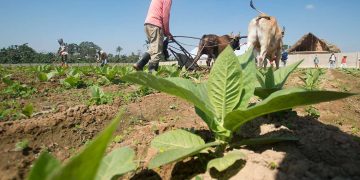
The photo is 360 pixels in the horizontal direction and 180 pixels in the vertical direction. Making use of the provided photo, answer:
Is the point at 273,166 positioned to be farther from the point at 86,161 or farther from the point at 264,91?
the point at 86,161

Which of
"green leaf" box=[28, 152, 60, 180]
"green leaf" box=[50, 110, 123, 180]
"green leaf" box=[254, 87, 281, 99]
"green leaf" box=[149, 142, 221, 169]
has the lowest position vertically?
"green leaf" box=[149, 142, 221, 169]

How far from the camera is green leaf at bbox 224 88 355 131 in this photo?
1484 millimetres

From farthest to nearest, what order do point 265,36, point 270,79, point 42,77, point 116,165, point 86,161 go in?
point 265,36 < point 42,77 < point 270,79 < point 116,165 < point 86,161

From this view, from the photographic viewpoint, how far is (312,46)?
1586 inches

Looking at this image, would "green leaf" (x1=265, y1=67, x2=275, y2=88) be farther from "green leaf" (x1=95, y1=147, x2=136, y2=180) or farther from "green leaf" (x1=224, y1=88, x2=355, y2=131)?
"green leaf" (x1=95, y1=147, x2=136, y2=180)

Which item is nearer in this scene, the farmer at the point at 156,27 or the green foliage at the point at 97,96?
the green foliage at the point at 97,96

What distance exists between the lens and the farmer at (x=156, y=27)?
7137 millimetres

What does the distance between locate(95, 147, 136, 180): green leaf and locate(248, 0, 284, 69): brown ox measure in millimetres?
8836

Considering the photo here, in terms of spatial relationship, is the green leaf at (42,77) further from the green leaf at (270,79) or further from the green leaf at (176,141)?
the green leaf at (176,141)

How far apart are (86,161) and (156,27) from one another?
263 inches

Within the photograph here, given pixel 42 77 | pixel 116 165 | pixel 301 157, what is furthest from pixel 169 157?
pixel 42 77

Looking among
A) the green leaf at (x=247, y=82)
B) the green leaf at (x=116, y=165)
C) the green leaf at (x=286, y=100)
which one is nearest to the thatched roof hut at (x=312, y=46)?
the green leaf at (x=247, y=82)

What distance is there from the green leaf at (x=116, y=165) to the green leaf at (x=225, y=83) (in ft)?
2.26

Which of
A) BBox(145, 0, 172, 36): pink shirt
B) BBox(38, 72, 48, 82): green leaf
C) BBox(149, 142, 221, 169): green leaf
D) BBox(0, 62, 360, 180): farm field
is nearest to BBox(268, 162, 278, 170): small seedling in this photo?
BBox(0, 62, 360, 180): farm field
